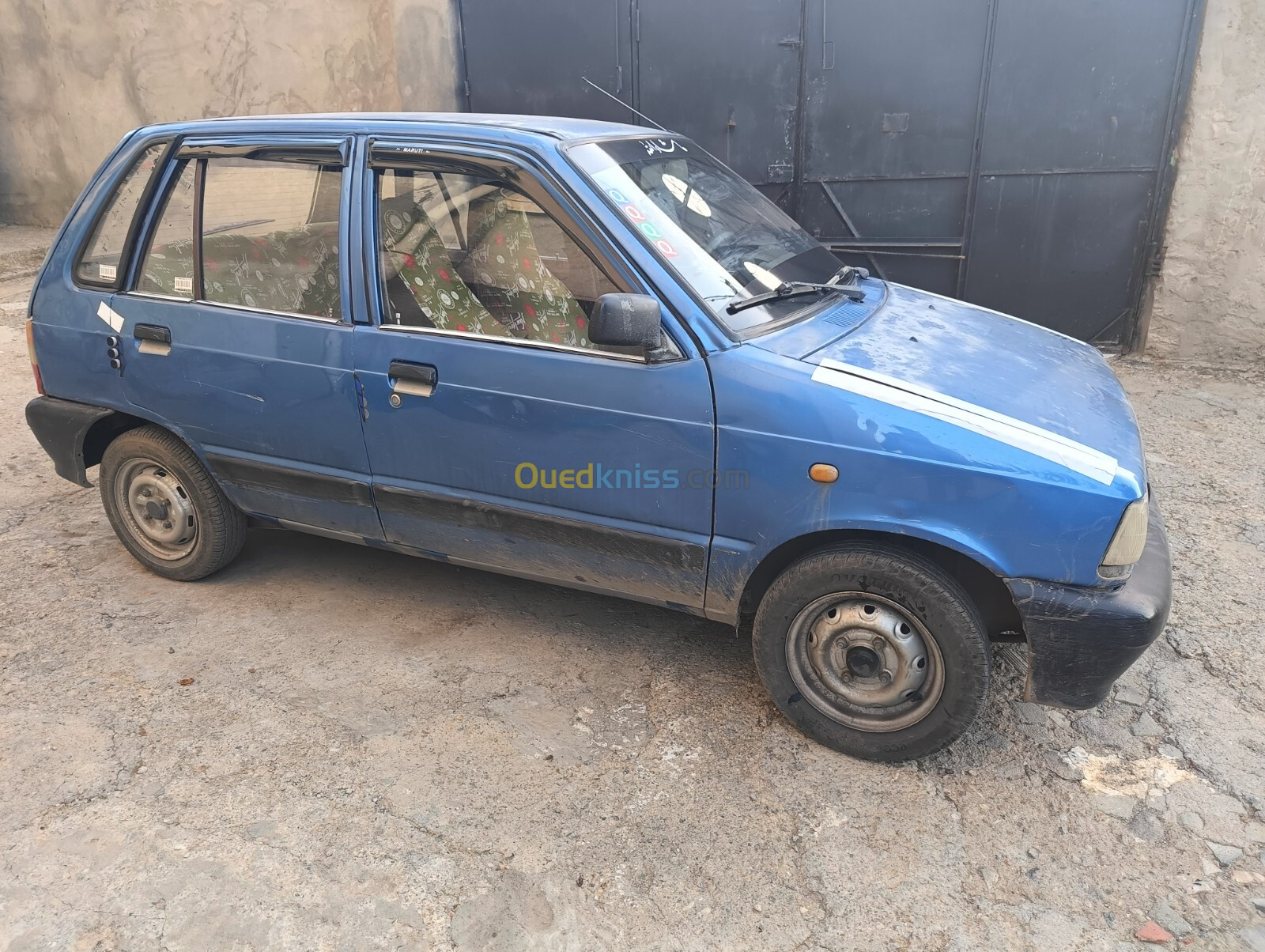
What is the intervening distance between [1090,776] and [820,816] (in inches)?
34.7

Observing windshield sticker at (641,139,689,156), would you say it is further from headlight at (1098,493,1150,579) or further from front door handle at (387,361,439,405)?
headlight at (1098,493,1150,579)

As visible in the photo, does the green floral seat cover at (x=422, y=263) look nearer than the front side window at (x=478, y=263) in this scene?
No

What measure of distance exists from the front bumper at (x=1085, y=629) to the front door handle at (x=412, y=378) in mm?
1899

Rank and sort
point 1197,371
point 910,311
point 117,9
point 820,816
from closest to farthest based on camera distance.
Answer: point 820,816 → point 910,311 → point 1197,371 → point 117,9

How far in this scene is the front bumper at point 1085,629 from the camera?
2.47 m

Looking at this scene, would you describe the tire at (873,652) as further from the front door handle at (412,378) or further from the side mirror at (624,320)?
the front door handle at (412,378)

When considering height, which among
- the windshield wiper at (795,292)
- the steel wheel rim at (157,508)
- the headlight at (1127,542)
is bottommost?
the steel wheel rim at (157,508)

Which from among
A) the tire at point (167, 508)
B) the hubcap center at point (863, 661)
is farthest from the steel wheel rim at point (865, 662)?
the tire at point (167, 508)

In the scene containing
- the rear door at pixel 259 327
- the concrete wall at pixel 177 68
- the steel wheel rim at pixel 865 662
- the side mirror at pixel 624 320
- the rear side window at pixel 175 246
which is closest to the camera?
the side mirror at pixel 624 320

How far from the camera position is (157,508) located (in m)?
3.87

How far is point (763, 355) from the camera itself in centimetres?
269

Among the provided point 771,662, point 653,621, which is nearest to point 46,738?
point 653,621

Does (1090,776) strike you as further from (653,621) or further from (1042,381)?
(653,621)

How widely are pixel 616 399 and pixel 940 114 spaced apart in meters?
5.05
